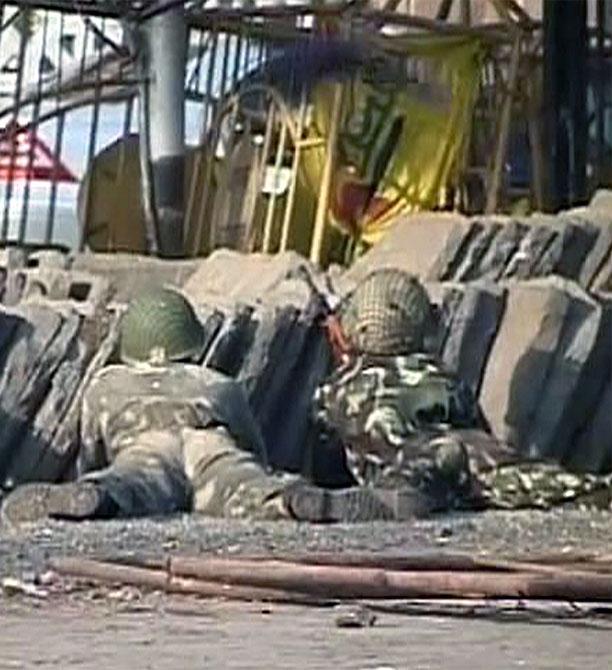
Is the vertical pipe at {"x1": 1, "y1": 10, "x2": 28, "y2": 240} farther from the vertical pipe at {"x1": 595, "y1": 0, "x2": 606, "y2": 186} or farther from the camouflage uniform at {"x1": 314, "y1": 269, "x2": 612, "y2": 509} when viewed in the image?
the camouflage uniform at {"x1": 314, "y1": 269, "x2": 612, "y2": 509}

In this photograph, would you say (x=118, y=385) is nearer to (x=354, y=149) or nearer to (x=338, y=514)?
(x=338, y=514)

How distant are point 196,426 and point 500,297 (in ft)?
7.82

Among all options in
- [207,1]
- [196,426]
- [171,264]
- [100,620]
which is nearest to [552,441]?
[196,426]

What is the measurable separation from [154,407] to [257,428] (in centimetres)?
66

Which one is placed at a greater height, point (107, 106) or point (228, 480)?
point (107, 106)

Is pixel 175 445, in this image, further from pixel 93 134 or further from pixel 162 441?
pixel 93 134

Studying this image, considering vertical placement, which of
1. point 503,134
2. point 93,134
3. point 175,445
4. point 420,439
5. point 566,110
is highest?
point 566,110

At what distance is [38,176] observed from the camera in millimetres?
26078

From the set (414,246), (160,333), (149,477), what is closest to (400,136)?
(414,246)

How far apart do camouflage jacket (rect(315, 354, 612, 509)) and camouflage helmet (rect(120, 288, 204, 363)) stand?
0.66 metres

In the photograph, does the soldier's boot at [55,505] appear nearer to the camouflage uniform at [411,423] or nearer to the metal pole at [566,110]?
the camouflage uniform at [411,423]

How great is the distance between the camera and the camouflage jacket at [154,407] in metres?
12.5

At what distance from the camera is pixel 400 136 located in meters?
21.1

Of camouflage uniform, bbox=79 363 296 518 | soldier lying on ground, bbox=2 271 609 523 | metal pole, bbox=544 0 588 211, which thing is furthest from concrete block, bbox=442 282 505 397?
metal pole, bbox=544 0 588 211
